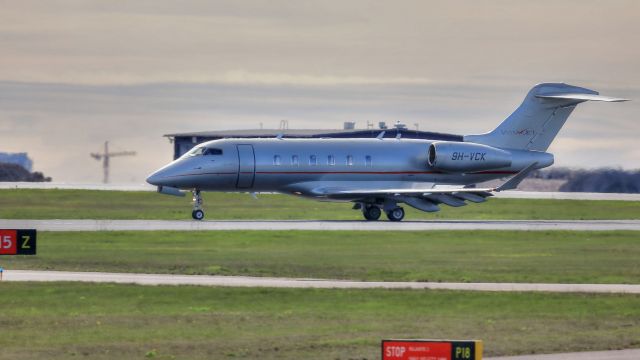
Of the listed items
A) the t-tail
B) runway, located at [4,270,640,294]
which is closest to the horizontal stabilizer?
the t-tail

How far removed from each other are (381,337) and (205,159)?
36860 millimetres

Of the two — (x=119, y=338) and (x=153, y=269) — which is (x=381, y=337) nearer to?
(x=119, y=338)

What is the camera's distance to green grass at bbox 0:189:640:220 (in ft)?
229

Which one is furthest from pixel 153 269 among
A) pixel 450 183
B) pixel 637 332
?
pixel 450 183

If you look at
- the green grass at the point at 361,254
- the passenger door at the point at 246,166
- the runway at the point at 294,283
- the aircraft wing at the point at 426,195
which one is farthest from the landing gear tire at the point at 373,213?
the runway at the point at 294,283

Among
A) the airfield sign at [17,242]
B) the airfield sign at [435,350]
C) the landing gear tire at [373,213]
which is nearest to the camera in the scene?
the airfield sign at [435,350]

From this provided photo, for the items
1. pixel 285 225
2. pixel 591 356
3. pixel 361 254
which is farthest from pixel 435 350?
pixel 285 225

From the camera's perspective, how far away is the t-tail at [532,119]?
70250 mm

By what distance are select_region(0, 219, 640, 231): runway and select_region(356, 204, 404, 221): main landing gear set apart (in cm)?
130

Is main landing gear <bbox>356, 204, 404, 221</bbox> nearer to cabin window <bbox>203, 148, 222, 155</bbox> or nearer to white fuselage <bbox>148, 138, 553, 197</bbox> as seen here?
white fuselage <bbox>148, 138, 553, 197</bbox>

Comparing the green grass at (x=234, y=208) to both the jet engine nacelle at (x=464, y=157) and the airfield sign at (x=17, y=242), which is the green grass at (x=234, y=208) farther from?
the airfield sign at (x=17, y=242)

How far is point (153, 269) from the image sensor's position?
39062 millimetres

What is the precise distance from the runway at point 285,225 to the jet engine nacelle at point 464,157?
356 cm

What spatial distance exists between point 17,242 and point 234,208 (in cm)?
4029
